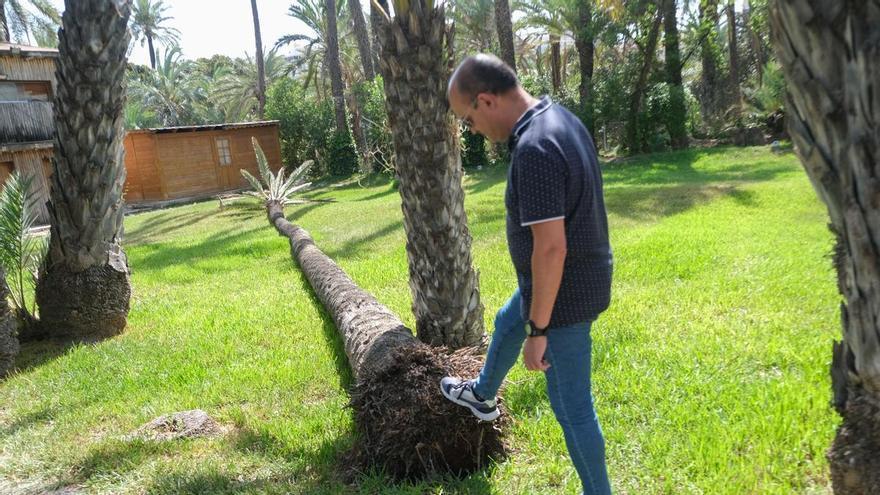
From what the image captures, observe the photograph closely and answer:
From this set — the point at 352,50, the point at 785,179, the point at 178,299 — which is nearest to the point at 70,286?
the point at 178,299

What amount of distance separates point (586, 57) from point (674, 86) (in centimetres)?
330

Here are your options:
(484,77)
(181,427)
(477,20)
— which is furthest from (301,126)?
(484,77)

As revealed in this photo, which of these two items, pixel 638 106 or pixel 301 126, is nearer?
pixel 638 106

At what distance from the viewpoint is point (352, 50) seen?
137 ft

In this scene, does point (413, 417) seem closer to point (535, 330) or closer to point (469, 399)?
point (469, 399)

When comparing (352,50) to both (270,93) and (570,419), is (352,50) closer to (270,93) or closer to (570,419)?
(270,93)

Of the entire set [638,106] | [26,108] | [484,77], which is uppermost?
[26,108]

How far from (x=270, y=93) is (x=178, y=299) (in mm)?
24480

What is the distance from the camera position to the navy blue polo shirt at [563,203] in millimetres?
2270

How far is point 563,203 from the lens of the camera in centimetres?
229

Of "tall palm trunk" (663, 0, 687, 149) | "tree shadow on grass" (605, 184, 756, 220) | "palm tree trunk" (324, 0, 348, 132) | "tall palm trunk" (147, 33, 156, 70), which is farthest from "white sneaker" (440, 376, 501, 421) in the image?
"tall palm trunk" (147, 33, 156, 70)

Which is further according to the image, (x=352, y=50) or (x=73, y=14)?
(x=352, y=50)

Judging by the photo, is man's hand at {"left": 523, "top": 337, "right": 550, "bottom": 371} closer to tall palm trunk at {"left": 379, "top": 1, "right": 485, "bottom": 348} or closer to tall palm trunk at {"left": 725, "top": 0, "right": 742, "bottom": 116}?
tall palm trunk at {"left": 379, "top": 1, "right": 485, "bottom": 348}

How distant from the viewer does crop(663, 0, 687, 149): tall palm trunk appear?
2044 cm
